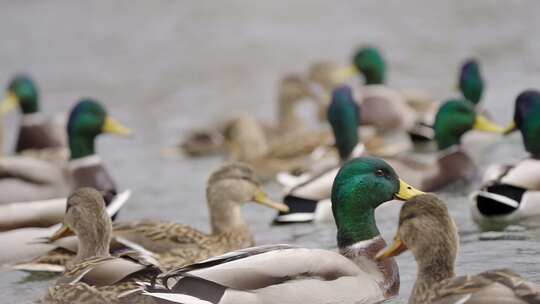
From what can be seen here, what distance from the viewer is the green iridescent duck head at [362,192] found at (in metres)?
7.25

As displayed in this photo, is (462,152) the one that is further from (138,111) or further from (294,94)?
(138,111)

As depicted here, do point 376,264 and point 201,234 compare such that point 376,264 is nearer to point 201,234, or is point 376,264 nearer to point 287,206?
point 201,234

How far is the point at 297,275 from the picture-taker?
6484mm

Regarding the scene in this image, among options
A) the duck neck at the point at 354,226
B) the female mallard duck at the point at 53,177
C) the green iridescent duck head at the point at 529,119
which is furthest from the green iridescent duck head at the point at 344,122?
the duck neck at the point at 354,226

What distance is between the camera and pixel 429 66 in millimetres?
18219

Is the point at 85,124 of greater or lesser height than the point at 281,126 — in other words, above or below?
above

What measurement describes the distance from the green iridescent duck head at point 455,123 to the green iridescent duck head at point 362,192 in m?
3.82

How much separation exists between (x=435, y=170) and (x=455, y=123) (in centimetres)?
64

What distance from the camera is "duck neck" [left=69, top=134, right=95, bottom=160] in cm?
1062

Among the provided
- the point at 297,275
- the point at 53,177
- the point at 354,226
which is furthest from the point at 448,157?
the point at 297,275

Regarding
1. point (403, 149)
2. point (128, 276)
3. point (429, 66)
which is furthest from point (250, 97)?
point (128, 276)

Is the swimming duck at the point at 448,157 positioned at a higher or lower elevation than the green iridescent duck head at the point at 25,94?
lower

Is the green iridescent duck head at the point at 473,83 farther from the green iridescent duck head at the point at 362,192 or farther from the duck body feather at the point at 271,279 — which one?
the duck body feather at the point at 271,279

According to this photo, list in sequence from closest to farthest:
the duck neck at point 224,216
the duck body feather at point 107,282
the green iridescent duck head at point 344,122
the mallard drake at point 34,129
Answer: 1. the duck body feather at point 107,282
2. the duck neck at point 224,216
3. the green iridescent duck head at point 344,122
4. the mallard drake at point 34,129
